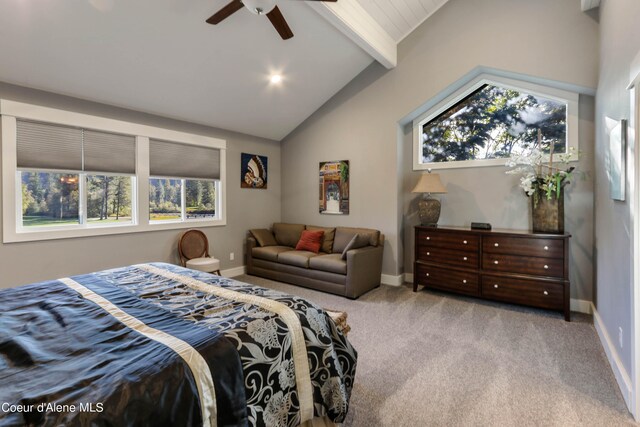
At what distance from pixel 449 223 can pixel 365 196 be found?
4.34 feet

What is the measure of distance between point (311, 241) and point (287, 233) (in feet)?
2.37

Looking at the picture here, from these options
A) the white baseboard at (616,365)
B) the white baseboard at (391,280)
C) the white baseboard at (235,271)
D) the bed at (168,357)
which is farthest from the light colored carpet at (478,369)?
the white baseboard at (235,271)

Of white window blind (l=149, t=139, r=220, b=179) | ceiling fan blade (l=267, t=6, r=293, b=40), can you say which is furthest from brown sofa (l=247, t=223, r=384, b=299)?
ceiling fan blade (l=267, t=6, r=293, b=40)

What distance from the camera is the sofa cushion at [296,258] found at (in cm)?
444

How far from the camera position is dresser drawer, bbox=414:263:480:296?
12.4 ft

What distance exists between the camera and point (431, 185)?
4.14 meters

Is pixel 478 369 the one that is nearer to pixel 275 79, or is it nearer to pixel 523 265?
pixel 523 265

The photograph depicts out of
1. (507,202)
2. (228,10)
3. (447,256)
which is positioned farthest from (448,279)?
(228,10)

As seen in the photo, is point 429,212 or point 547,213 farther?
point 429,212

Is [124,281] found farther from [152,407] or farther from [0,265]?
[0,265]

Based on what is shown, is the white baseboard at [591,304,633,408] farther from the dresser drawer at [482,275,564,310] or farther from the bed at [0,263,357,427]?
the bed at [0,263,357,427]

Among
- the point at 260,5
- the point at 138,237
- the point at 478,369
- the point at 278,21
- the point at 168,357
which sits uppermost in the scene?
the point at 278,21

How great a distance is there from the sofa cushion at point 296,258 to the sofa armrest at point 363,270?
75cm

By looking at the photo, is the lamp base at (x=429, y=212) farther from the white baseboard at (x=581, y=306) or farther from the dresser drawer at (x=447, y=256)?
the white baseboard at (x=581, y=306)
